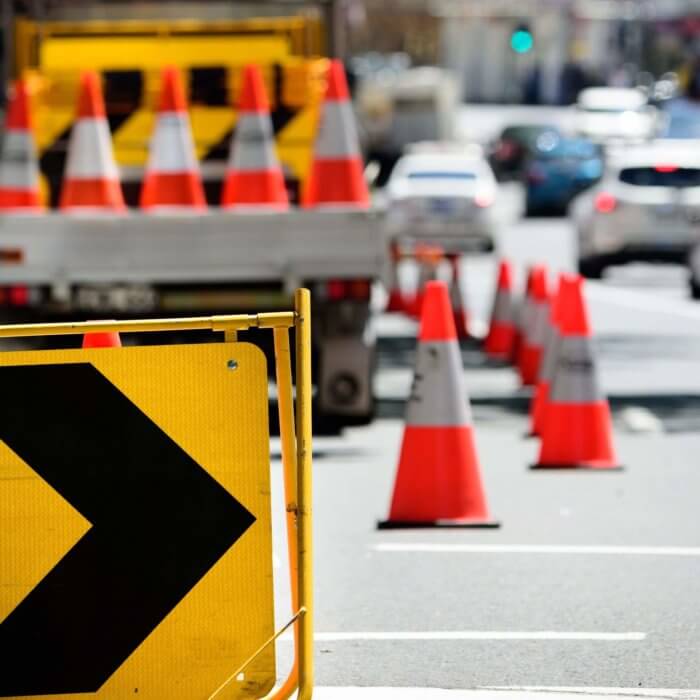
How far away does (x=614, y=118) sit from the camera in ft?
231

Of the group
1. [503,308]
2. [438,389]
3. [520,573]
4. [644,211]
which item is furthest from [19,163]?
[644,211]

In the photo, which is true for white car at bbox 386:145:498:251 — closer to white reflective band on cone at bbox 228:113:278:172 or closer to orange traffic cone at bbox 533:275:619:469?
white reflective band on cone at bbox 228:113:278:172

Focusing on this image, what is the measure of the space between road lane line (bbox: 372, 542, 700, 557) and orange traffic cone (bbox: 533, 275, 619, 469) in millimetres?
2155

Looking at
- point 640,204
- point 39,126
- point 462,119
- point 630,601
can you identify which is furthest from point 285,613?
point 462,119

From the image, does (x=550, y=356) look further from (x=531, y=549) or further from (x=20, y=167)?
(x=531, y=549)

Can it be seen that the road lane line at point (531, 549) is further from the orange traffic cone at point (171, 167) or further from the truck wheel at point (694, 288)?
the truck wheel at point (694, 288)

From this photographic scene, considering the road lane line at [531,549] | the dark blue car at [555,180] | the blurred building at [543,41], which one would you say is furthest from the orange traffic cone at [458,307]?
the blurred building at [543,41]

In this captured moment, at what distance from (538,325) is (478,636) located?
27.6 ft

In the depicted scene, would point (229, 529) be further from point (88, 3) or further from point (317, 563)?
point (88, 3)

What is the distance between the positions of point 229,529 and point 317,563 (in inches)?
131

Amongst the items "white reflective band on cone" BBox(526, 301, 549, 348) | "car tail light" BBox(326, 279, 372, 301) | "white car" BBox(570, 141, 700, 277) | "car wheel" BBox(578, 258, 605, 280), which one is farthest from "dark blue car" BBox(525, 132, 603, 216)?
"car tail light" BBox(326, 279, 372, 301)

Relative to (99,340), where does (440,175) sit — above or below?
below

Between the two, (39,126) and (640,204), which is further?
(640,204)

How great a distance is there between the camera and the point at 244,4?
56.4 ft
